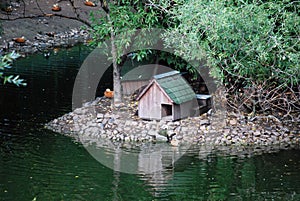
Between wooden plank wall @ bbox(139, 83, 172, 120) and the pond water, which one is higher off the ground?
wooden plank wall @ bbox(139, 83, 172, 120)

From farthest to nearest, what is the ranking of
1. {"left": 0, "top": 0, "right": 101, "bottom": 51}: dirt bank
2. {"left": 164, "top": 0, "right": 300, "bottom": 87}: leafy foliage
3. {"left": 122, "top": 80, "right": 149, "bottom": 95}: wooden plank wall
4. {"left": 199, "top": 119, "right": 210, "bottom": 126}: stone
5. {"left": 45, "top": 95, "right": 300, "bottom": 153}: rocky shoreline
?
{"left": 0, "top": 0, "right": 101, "bottom": 51}: dirt bank, {"left": 122, "top": 80, "right": 149, "bottom": 95}: wooden plank wall, {"left": 199, "top": 119, "right": 210, "bottom": 126}: stone, {"left": 45, "top": 95, "right": 300, "bottom": 153}: rocky shoreline, {"left": 164, "top": 0, "right": 300, "bottom": 87}: leafy foliage

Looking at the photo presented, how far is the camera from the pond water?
8.22 m

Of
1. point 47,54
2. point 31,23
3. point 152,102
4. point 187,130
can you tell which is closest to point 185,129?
point 187,130

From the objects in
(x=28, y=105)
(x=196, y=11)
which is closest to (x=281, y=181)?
(x=196, y=11)

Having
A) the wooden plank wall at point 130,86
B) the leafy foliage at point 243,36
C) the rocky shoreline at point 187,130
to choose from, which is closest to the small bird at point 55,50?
the wooden plank wall at point 130,86

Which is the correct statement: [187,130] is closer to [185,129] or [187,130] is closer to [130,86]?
[185,129]

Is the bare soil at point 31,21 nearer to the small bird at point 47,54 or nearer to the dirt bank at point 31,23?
the dirt bank at point 31,23

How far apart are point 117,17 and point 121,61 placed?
1.21 m

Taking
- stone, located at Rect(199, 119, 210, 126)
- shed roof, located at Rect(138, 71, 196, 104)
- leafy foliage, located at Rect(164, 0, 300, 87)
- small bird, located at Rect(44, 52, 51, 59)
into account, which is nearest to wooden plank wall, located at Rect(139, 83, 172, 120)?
shed roof, located at Rect(138, 71, 196, 104)

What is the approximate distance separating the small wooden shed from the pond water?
44.2 inches

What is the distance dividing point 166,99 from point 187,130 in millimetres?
761

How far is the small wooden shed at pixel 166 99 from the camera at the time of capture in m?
11.0

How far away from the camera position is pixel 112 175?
8992mm

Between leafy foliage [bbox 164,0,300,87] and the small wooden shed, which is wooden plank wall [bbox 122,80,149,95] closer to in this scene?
the small wooden shed
